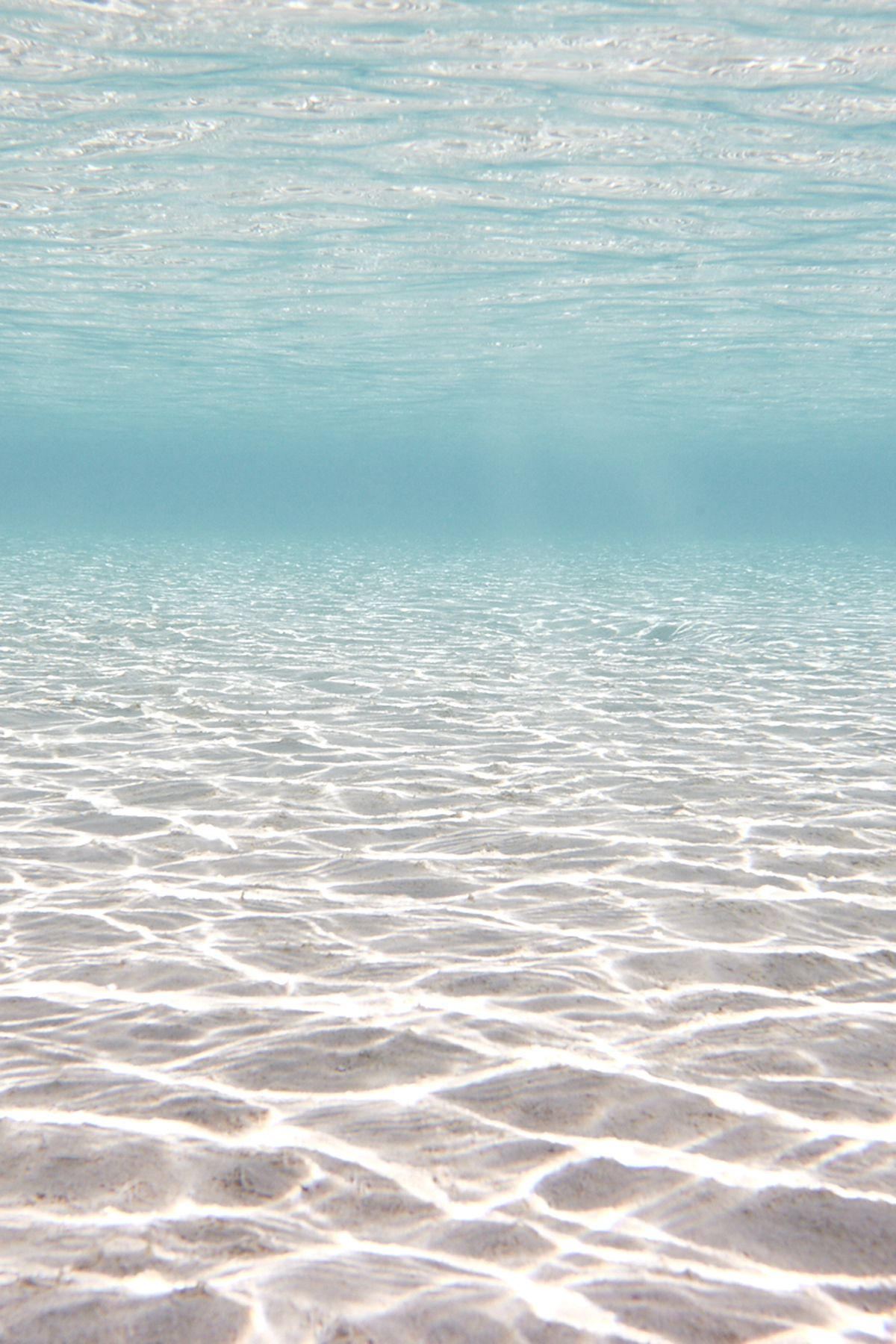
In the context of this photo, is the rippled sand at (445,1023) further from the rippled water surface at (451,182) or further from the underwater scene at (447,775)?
the rippled water surface at (451,182)

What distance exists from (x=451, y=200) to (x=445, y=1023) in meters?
17.2

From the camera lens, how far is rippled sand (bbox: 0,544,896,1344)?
8.38ft

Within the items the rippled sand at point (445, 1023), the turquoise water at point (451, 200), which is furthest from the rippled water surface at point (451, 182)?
the rippled sand at point (445, 1023)

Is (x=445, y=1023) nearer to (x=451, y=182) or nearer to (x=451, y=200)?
(x=451, y=182)

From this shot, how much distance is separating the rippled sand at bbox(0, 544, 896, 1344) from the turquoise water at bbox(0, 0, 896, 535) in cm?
831

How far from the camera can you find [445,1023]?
3902 millimetres

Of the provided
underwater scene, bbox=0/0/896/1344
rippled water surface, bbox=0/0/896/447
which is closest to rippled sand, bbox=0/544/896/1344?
underwater scene, bbox=0/0/896/1344

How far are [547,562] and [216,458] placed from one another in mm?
73406

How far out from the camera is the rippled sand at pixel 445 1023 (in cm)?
255

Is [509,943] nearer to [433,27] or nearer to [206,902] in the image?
[206,902]

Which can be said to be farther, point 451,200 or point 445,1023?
point 451,200

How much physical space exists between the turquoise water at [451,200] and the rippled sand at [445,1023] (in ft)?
27.3

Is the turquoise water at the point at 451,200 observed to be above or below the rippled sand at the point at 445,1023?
above

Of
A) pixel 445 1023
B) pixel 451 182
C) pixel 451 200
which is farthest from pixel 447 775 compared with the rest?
pixel 451 200
